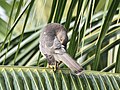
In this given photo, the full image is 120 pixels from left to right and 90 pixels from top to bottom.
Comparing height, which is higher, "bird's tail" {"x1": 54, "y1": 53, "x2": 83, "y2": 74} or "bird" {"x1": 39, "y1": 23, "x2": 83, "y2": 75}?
"bird" {"x1": 39, "y1": 23, "x2": 83, "y2": 75}

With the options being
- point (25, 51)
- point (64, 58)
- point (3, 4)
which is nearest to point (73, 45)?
point (64, 58)

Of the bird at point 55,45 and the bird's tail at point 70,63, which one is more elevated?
the bird at point 55,45

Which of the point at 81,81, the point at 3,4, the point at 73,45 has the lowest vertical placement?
the point at 81,81

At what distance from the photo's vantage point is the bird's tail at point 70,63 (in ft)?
3.81

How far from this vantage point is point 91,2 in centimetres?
112

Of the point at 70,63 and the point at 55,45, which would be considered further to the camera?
the point at 55,45

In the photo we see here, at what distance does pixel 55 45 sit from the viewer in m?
1.34

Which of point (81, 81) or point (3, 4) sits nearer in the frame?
point (81, 81)

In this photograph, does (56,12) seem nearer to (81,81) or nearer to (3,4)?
(81,81)

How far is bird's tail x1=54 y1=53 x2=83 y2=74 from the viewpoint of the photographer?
1.16 m

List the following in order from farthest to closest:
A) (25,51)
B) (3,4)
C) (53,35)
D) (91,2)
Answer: (3,4)
(25,51)
(53,35)
(91,2)

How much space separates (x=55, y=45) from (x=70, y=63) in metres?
0.16

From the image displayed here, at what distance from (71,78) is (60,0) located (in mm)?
239

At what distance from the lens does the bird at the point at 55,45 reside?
1251 mm
